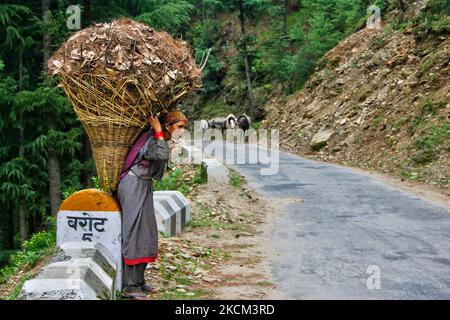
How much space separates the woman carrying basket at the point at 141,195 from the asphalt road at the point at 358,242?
5.26ft

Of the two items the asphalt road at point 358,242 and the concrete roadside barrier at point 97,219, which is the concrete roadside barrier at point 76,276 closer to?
the concrete roadside barrier at point 97,219

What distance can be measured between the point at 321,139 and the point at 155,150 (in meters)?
19.7

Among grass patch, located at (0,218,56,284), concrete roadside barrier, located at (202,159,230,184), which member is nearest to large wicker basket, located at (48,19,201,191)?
grass patch, located at (0,218,56,284)

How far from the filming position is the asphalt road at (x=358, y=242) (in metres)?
6.00

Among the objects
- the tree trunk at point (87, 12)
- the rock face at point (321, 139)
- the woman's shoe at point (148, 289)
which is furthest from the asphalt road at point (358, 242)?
the rock face at point (321, 139)

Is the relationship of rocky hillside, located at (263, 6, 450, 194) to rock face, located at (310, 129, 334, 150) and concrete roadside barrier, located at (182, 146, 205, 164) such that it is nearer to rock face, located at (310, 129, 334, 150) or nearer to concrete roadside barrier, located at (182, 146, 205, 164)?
rock face, located at (310, 129, 334, 150)

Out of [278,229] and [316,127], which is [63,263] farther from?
[316,127]

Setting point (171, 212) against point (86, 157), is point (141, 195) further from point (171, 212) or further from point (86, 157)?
point (86, 157)

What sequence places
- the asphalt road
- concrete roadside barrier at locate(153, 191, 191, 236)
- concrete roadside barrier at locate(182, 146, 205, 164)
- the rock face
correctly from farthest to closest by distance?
the rock face
concrete roadside barrier at locate(182, 146, 205, 164)
concrete roadside barrier at locate(153, 191, 191, 236)
the asphalt road

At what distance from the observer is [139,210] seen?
541cm

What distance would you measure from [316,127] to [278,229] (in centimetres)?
1767

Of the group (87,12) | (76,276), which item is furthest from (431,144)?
(76,276)

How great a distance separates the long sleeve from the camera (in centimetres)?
533
